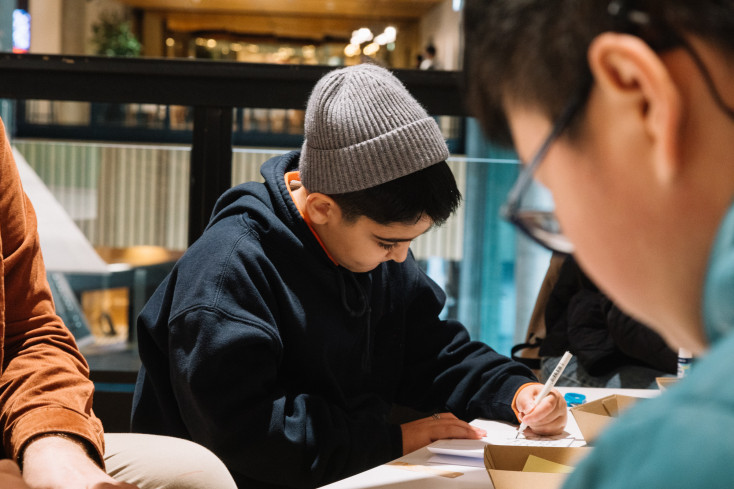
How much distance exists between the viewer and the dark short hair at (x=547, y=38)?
39cm

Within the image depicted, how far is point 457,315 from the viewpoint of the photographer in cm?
259

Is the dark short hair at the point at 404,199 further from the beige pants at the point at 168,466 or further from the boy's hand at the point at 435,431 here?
the beige pants at the point at 168,466

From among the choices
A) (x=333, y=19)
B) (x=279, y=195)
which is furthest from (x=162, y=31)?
(x=279, y=195)

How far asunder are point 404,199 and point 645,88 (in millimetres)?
1004

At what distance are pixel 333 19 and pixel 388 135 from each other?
7905 millimetres

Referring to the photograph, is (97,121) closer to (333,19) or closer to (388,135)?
(388,135)

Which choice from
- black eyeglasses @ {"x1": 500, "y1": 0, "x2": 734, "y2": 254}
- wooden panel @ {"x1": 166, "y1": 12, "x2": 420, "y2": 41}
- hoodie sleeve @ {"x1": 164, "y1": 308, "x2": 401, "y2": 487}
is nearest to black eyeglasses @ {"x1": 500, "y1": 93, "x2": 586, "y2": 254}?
black eyeglasses @ {"x1": 500, "y1": 0, "x2": 734, "y2": 254}

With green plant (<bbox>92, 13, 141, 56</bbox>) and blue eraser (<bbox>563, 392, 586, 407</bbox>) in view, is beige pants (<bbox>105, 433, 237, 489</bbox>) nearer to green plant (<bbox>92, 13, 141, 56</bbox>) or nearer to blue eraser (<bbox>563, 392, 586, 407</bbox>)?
blue eraser (<bbox>563, 392, 586, 407</bbox>)

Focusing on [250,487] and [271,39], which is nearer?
[250,487]

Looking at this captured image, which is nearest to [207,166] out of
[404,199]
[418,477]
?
[404,199]

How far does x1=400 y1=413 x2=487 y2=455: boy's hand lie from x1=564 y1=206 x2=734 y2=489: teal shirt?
0.96 m

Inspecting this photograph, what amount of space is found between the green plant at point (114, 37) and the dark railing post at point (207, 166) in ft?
20.2

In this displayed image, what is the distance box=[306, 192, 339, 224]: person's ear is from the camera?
1.43m

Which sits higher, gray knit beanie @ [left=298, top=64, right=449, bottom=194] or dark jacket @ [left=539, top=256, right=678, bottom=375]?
gray knit beanie @ [left=298, top=64, right=449, bottom=194]
